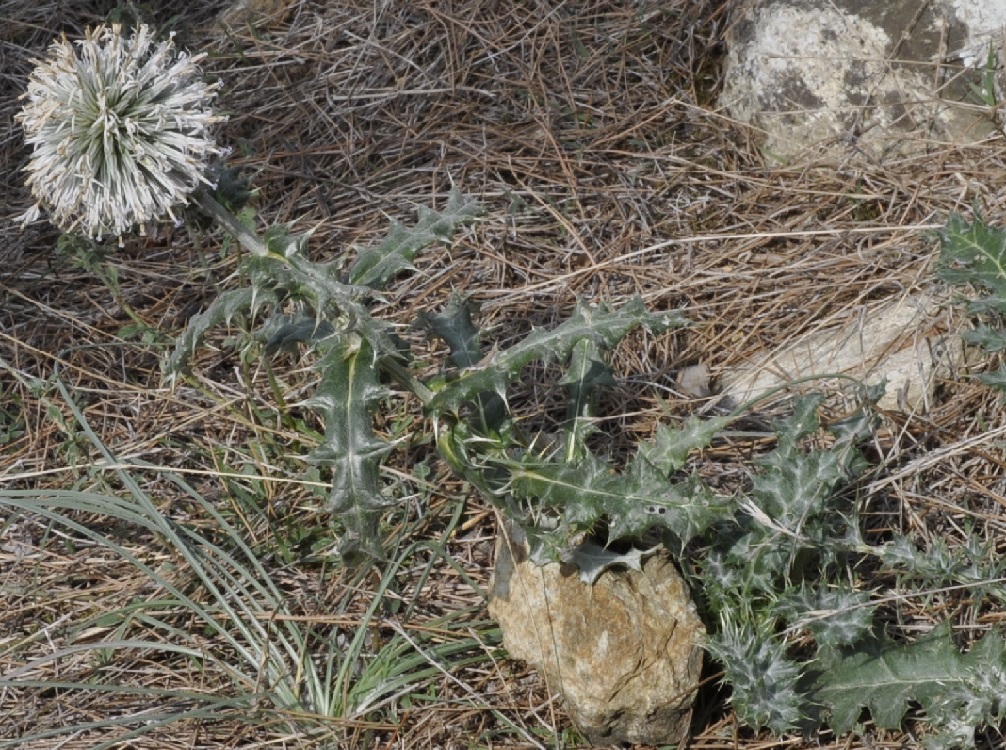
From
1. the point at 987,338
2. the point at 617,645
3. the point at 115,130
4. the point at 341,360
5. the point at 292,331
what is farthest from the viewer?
the point at 987,338

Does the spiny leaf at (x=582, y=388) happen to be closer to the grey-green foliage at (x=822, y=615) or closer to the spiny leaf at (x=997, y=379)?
the grey-green foliage at (x=822, y=615)

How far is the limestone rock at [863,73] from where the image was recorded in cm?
361

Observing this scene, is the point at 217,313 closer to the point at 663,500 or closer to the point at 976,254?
the point at 663,500

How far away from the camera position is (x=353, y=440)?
2.39 metres

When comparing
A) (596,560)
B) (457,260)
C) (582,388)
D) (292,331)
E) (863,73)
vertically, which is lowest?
(596,560)

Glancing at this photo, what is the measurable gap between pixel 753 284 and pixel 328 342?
4.88ft

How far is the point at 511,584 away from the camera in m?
2.71

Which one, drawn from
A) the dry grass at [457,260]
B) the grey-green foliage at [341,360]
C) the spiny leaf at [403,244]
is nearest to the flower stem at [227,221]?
the grey-green foliage at [341,360]

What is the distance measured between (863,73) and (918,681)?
7.00 ft

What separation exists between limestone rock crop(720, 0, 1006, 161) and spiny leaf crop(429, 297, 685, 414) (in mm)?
1535

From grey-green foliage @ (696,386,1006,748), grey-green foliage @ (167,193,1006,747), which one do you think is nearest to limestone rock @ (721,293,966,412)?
grey-green foliage @ (167,193,1006,747)

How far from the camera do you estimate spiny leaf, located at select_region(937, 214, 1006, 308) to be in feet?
9.20

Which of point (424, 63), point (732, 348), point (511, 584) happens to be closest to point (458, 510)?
point (511, 584)

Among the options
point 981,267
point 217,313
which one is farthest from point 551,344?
point 981,267
